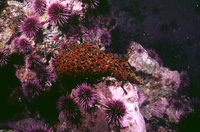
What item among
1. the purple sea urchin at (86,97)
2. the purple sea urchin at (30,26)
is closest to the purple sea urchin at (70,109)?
the purple sea urchin at (86,97)

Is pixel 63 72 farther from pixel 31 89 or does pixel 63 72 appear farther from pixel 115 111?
pixel 115 111

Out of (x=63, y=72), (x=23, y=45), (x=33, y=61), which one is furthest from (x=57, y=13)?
(x=63, y=72)

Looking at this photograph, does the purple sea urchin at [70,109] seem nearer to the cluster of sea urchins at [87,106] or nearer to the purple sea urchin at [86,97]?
the cluster of sea urchins at [87,106]

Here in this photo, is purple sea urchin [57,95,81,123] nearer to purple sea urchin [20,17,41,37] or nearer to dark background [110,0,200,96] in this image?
purple sea urchin [20,17,41,37]

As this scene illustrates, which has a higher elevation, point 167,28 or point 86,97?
point 167,28

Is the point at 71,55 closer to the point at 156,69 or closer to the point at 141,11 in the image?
the point at 156,69

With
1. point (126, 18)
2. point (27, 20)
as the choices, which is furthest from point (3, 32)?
point (126, 18)
